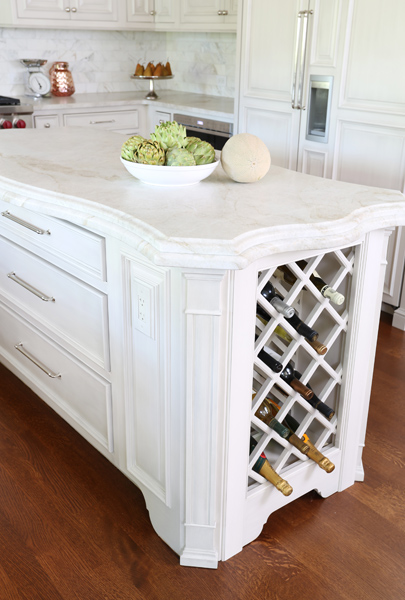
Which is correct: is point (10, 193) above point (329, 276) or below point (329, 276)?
above

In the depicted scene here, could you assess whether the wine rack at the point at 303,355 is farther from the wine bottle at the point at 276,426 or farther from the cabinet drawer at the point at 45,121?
the cabinet drawer at the point at 45,121

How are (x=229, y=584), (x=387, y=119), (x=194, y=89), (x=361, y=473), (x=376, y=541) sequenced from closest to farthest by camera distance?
(x=229, y=584) < (x=376, y=541) < (x=361, y=473) < (x=387, y=119) < (x=194, y=89)

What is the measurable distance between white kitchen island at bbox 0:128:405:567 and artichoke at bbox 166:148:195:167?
8 centimetres

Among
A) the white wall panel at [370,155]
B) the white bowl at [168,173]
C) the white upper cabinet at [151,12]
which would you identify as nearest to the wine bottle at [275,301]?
the white bowl at [168,173]

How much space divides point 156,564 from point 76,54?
4430 millimetres

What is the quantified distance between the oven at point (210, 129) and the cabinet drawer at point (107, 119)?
0.47m

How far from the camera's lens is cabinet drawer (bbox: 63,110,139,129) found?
4.45 metres

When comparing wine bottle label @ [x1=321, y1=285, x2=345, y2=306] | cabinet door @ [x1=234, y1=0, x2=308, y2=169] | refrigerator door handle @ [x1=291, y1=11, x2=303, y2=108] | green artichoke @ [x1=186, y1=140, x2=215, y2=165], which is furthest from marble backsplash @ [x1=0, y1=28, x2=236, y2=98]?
wine bottle label @ [x1=321, y1=285, x2=345, y2=306]

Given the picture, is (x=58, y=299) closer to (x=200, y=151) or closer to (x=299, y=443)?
(x=200, y=151)

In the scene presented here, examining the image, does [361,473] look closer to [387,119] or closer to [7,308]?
[7,308]

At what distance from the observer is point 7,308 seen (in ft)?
7.76

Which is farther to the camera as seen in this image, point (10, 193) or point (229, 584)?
point (10, 193)

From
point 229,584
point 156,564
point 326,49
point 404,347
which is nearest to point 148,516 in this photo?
point 156,564

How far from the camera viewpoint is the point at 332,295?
5.17 ft
